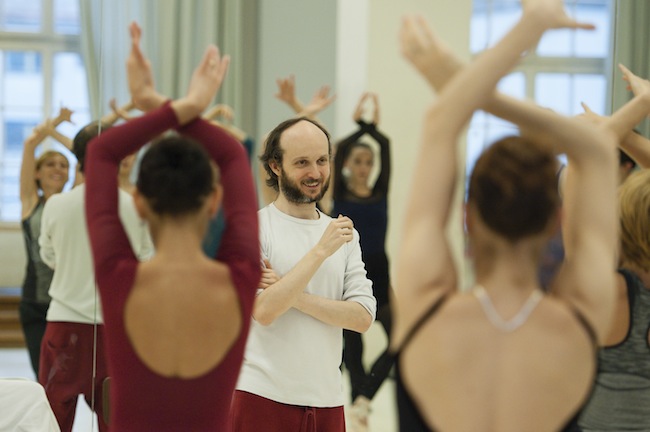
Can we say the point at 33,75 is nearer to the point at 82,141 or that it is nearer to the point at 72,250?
the point at 82,141

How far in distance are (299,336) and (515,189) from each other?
44.0 inches

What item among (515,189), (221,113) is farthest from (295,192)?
(515,189)

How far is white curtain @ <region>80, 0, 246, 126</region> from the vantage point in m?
2.54

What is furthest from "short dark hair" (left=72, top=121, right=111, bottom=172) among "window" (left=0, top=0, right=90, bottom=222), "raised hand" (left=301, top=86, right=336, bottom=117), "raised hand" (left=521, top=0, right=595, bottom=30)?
"raised hand" (left=521, top=0, right=595, bottom=30)

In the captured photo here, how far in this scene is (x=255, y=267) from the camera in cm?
146

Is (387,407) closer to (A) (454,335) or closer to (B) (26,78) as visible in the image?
(B) (26,78)

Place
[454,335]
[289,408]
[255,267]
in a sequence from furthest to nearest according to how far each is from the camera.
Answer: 1. [289,408]
2. [255,267]
3. [454,335]

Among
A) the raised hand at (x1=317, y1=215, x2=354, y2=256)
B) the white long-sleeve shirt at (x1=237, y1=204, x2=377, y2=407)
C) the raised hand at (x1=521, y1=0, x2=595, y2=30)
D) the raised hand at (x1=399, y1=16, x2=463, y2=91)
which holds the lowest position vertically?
the white long-sleeve shirt at (x1=237, y1=204, x2=377, y2=407)

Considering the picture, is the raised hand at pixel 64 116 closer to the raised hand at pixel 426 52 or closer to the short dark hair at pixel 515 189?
the raised hand at pixel 426 52

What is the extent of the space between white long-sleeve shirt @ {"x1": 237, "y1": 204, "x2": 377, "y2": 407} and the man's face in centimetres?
7

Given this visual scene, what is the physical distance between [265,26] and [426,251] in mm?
1622

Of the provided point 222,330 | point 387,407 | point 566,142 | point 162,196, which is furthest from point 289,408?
point 387,407

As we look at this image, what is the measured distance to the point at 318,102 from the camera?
3125 mm

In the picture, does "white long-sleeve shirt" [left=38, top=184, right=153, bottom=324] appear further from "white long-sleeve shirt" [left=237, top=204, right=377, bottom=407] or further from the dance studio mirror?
"white long-sleeve shirt" [left=237, top=204, right=377, bottom=407]
